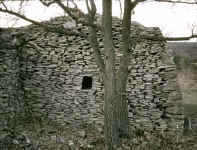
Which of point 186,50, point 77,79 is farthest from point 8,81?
point 186,50

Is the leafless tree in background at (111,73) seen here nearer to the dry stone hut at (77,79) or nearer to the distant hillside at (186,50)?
the dry stone hut at (77,79)

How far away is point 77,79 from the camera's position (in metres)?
8.05

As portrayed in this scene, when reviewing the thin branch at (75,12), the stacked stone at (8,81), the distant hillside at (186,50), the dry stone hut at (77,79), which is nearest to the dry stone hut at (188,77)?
the distant hillside at (186,50)

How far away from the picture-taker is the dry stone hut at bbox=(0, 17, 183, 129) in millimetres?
7477

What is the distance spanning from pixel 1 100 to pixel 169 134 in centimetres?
452

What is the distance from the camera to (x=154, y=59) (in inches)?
305

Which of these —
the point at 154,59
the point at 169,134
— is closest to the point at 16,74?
the point at 154,59

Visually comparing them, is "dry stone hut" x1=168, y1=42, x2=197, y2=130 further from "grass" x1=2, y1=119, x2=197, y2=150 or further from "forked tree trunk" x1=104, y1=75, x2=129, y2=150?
"forked tree trunk" x1=104, y1=75, x2=129, y2=150

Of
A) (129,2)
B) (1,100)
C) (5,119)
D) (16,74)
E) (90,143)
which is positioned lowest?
(90,143)

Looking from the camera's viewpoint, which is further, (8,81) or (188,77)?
(188,77)

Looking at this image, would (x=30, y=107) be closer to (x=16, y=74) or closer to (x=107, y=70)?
(x=16, y=74)

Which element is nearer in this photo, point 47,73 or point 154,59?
point 154,59

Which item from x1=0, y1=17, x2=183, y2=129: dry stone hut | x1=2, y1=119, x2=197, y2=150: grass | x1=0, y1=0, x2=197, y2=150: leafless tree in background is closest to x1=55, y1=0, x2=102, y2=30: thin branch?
x1=0, y1=0, x2=197, y2=150: leafless tree in background

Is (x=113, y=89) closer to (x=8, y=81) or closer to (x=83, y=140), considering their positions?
(x=83, y=140)
